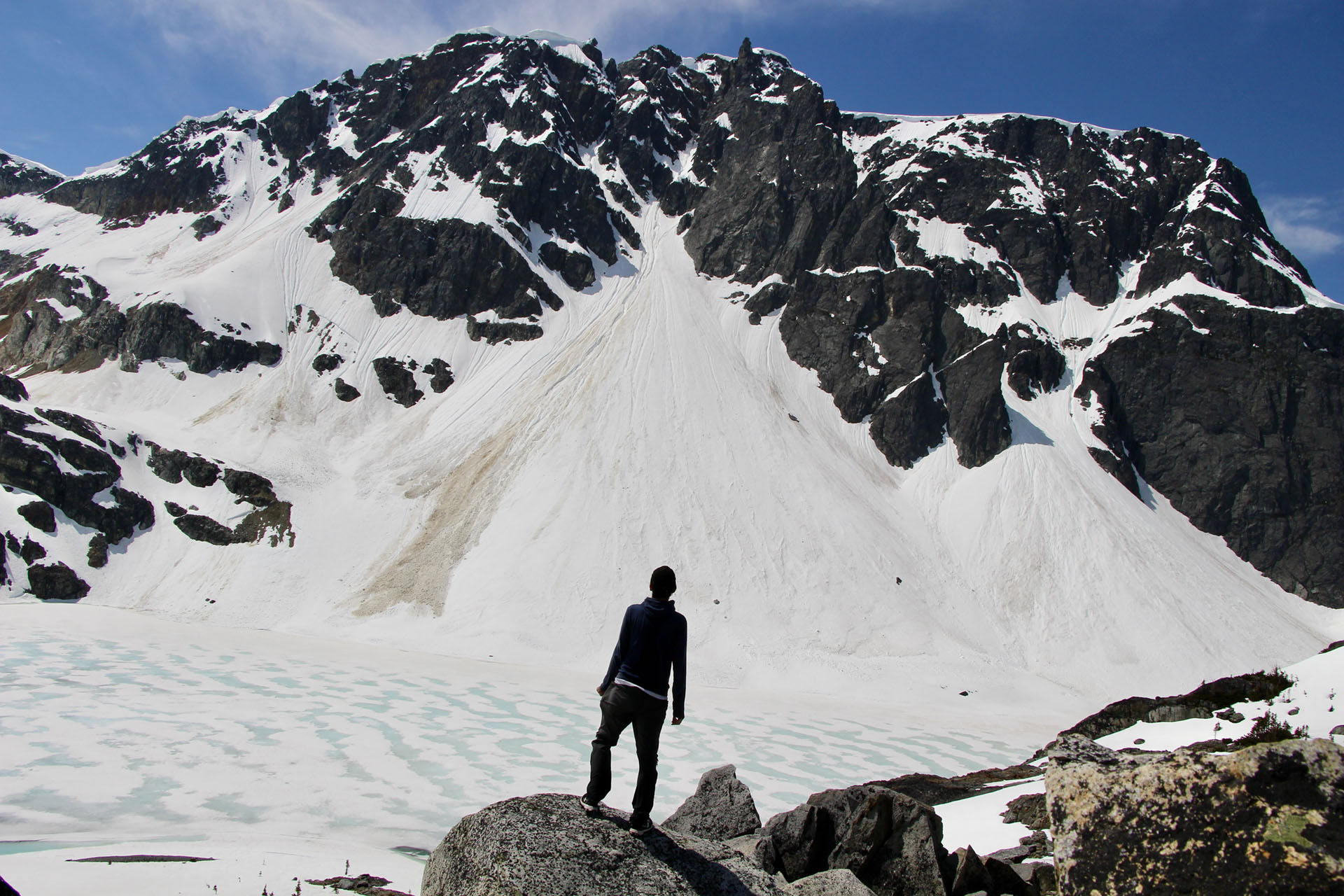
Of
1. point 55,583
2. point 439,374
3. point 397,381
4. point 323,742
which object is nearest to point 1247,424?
point 439,374

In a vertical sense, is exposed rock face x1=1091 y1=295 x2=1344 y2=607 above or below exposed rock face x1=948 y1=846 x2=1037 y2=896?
above

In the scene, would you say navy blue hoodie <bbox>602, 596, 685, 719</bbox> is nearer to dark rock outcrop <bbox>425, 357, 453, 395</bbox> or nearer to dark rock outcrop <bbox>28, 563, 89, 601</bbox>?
dark rock outcrop <bbox>28, 563, 89, 601</bbox>

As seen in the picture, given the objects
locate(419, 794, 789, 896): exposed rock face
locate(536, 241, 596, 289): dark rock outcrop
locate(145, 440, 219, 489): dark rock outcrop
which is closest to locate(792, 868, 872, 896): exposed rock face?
locate(419, 794, 789, 896): exposed rock face

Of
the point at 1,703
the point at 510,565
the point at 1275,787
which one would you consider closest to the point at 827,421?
the point at 510,565

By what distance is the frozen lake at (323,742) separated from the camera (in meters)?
14.7

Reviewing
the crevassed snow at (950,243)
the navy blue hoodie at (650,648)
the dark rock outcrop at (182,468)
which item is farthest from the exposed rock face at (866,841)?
the crevassed snow at (950,243)

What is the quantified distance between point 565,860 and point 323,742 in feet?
57.9

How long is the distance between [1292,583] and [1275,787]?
72.1 meters

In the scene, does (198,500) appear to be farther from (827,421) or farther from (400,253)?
(827,421)

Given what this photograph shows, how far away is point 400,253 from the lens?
257ft

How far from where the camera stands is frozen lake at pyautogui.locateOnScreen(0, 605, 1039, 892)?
14703 millimetres

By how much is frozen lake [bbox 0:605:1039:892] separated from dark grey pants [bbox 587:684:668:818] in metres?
7.91

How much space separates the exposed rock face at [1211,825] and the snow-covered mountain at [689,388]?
117 feet

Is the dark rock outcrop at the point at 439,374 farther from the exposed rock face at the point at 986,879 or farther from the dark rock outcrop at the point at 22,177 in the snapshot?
the dark rock outcrop at the point at 22,177
